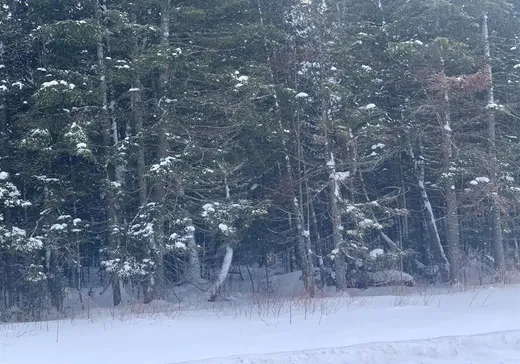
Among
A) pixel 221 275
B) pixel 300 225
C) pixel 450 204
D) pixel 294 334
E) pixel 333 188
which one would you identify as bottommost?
pixel 294 334

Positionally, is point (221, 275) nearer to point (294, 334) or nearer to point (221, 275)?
point (221, 275)

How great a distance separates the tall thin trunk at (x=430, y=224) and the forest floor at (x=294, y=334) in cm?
898

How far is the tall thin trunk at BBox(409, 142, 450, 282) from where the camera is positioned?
81.3ft

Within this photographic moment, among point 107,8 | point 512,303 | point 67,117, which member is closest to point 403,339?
point 512,303

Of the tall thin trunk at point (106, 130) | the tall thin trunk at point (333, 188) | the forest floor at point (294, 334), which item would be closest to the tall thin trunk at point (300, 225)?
the tall thin trunk at point (333, 188)

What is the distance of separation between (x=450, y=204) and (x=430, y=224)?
103 inches

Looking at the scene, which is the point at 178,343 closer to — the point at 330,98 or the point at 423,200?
the point at 330,98

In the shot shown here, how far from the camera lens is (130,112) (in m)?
20.2

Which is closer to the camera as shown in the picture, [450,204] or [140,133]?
→ [140,133]

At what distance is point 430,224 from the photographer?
2561 cm

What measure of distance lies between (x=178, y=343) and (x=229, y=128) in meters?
10.1

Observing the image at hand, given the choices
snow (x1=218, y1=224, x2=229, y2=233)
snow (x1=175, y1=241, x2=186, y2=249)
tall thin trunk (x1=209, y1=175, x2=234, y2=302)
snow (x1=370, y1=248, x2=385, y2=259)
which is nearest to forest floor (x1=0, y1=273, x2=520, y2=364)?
snow (x1=175, y1=241, x2=186, y2=249)

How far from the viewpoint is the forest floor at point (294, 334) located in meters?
9.43

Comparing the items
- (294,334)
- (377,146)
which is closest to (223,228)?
(377,146)
